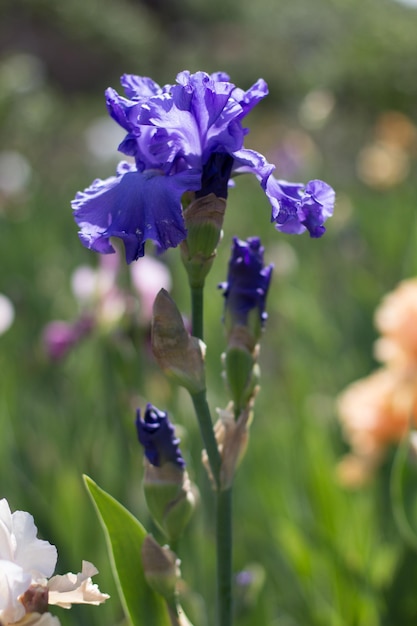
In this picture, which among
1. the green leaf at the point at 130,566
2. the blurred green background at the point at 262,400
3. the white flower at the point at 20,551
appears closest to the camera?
the white flower at the point at 20,551

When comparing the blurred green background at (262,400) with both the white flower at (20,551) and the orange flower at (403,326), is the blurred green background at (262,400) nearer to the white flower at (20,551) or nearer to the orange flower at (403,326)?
the orange flower at (403,326)

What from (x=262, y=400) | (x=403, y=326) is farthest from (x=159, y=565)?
(x=262, y=400)

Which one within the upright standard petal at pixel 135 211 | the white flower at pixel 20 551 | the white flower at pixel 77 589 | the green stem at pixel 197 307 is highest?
the upright standard petal at pixel 135 211

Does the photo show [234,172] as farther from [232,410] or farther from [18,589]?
[18,589]

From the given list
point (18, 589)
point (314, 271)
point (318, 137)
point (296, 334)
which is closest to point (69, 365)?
point (296, 334)

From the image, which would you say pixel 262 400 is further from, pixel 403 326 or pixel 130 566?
pixel 130 566

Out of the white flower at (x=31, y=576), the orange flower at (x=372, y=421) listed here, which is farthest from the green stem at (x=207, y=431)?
the orange flower at (x=372, y=421)

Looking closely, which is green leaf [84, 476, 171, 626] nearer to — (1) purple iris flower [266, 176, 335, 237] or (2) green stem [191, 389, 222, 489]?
(2) green stem [191, 389, 222, 489]
